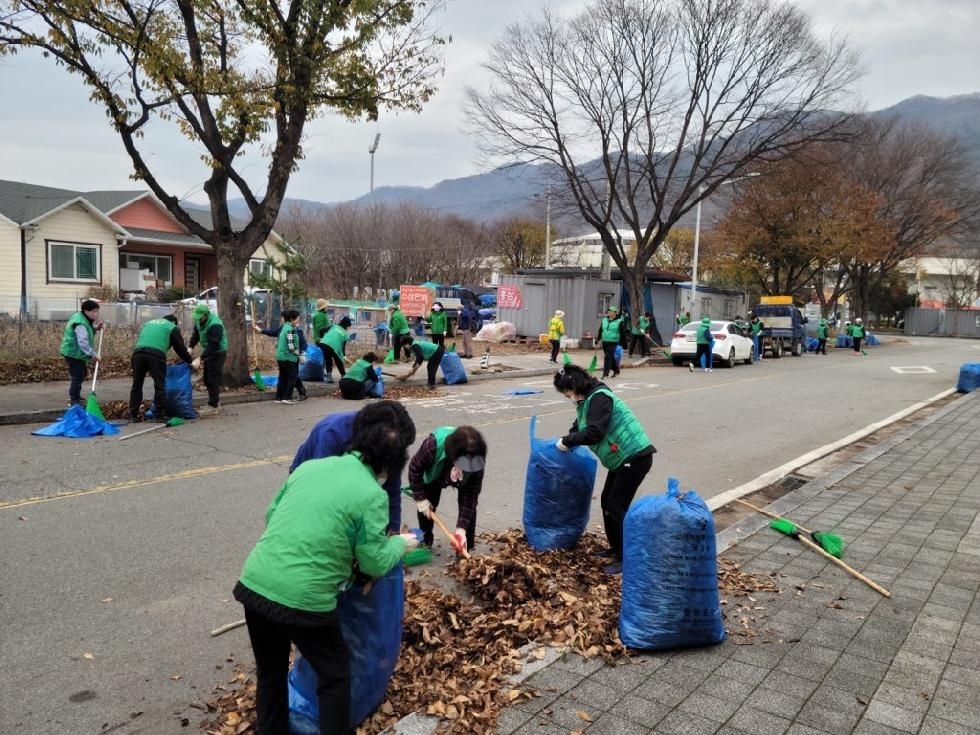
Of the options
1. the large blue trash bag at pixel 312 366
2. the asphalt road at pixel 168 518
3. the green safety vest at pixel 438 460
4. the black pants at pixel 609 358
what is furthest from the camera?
the black pants at pixel 609 358

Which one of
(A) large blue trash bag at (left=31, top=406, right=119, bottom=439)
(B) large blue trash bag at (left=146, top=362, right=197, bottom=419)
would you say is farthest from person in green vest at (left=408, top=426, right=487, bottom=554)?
(B) large blue trash bag at (left=146, top=362, right=197, bottom=419)

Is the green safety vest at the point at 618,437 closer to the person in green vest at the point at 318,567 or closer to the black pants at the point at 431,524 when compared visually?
the black pants at the point at 431,524

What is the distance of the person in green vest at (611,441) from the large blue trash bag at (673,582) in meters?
1.20

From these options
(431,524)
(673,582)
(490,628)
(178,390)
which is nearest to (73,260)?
(178,390)

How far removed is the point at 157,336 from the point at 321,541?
8856mm

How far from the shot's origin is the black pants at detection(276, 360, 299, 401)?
1304 cm

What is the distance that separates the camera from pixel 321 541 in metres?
2.73

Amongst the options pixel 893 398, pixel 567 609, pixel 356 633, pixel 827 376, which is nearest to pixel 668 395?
pixel 893 398

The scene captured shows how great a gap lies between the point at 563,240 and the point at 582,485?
56.2 m

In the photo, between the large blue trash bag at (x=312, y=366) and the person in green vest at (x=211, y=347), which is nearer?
the person in green vest at (x=211, y=347)

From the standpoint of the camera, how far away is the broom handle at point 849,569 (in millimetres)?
4711

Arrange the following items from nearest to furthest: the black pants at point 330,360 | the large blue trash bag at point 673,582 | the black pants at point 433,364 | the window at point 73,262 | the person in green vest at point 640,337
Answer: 1. the large blue trash bag at point 673,582
2. the black pants at point 330,360
3. the black pants at point 433,364
4. the window at point 73,262
5. the person in green vest at point 640,337

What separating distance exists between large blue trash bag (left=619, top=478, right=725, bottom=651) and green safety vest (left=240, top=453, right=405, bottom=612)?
158 centimetres

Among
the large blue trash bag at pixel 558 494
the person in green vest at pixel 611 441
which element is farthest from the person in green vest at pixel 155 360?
the person in green vest at pixel 611 441
